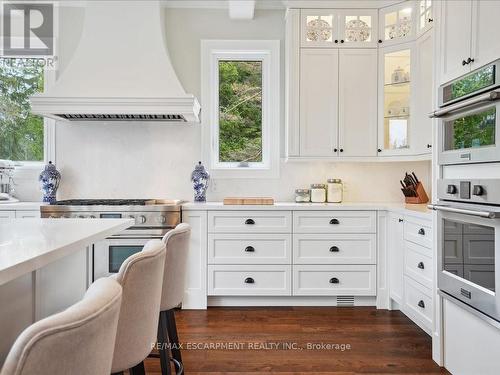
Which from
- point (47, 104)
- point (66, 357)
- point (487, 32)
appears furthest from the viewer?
point (47, 104)

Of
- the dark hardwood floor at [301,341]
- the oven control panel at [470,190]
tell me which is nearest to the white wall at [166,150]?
the dark hardwood floor at [301,341]

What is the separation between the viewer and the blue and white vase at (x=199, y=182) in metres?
3.62

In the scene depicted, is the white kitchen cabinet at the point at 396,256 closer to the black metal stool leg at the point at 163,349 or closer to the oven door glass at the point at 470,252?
the oven door glass at the point at 470,252

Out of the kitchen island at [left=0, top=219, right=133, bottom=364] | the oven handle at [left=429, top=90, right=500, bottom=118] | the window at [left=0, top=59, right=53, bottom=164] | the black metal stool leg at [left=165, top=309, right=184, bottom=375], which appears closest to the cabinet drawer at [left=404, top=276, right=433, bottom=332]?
the oven handle at [left=429, top=90, right=500, bottom=118]

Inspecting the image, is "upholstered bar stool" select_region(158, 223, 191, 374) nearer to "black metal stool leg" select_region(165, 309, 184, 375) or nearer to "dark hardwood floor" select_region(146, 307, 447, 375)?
"black metal stool leg" select_region(165, 309, 184, 375)

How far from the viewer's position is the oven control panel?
67.0 inches

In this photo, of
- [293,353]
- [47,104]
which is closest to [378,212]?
[293,353]

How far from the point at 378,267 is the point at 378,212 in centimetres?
47

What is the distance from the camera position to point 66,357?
1.96 feet

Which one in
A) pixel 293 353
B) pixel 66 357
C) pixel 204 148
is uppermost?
pixel 204 148

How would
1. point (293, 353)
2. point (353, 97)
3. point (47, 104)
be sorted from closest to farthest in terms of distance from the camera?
point (293, 353), point (47, 104), point (353, 97)

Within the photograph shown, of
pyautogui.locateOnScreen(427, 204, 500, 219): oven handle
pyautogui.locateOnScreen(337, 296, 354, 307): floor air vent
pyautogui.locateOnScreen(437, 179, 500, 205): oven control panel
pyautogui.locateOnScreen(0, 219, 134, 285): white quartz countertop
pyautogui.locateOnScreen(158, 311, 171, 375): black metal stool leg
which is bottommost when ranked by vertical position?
pyautogui.locateOnScreen(337, 296, 354, 307): floor air vent

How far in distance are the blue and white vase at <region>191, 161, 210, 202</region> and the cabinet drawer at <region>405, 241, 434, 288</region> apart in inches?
72.4

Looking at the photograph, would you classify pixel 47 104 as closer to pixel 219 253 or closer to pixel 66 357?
pixel 219 253
